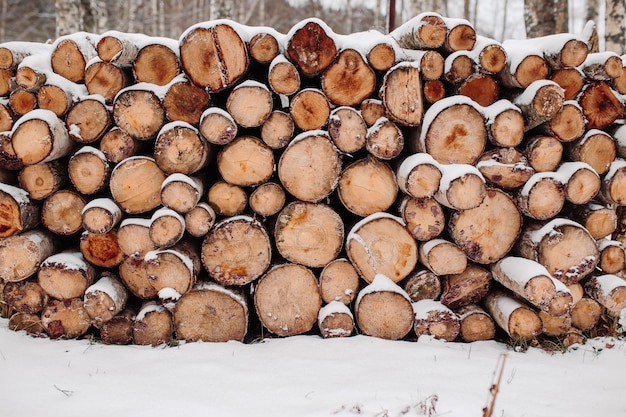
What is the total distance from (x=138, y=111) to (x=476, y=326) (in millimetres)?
2447

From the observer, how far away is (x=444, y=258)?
286 centimetres

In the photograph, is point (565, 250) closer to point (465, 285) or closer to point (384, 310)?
point (465, 285)

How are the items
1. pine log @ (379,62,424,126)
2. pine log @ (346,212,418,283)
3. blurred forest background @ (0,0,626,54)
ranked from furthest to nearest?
blurred forest background @ (0,0,626,54) → pine log @ (346,212,418,283) → pine log @ (379,62,424,126)

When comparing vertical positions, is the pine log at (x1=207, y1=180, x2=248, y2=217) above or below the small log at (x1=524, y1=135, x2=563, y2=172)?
below

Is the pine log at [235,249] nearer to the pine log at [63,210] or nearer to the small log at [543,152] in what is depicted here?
the pine log at [63,210]

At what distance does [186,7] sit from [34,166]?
17124mm

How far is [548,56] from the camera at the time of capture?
2830 millimetres

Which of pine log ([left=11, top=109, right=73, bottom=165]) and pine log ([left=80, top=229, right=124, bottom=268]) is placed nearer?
pine log ([left=11, top=109, right=73, bottom=165])

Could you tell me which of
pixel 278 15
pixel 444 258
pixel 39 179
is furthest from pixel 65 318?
pixel 278 15

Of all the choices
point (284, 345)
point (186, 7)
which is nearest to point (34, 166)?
point (284, 345)

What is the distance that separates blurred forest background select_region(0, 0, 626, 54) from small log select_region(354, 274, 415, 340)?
214 cm

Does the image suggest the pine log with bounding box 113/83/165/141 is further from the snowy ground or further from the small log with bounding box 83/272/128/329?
the snowy ground

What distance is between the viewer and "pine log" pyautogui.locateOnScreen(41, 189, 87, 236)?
2979 mm

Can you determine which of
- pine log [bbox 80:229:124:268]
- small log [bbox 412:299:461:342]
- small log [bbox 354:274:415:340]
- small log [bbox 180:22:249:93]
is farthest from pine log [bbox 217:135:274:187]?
small log [bbox 412:299:461:342]
